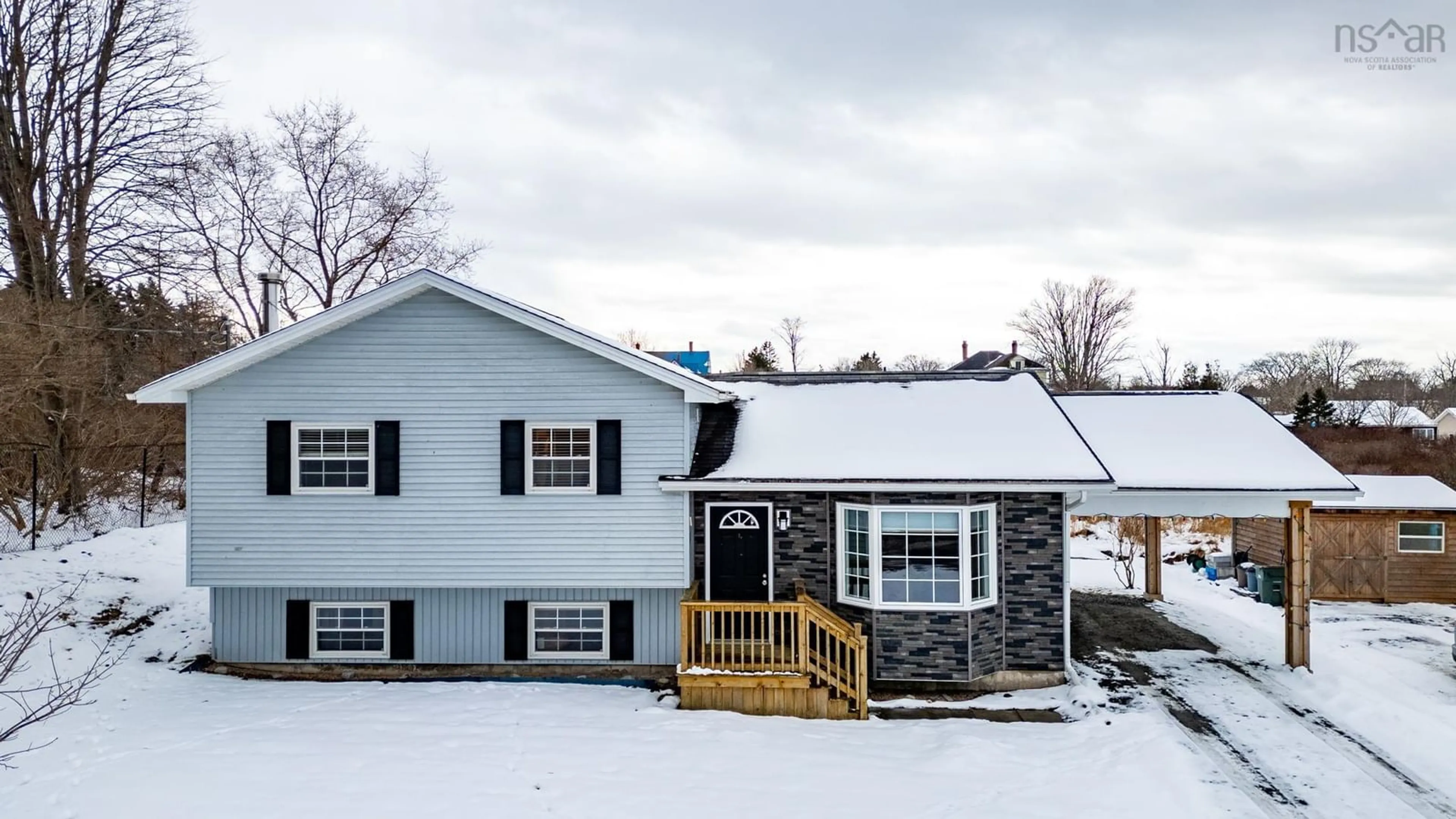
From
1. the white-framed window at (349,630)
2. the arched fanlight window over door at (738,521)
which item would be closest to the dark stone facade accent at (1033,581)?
the arched fanlight window over door at (738,521)

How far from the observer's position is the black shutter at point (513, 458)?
10617 mm

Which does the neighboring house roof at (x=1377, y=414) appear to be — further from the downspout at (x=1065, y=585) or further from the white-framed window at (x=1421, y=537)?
the downspout at (x=1065, y=585)

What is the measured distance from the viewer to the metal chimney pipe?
1242cm

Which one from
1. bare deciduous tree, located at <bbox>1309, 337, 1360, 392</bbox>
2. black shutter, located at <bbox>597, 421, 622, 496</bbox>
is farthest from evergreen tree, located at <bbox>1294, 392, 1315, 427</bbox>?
black shutter, located at <bbox>597, 421, 622, 496</bbox>

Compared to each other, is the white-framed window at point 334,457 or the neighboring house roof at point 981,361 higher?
the neighboring house roof at point 981,361

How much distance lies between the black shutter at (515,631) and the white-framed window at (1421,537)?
61.1 ft

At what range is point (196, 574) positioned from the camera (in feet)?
34.8

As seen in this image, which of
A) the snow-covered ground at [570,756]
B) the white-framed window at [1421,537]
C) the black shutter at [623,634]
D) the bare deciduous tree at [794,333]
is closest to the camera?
the snow-covered ground at [570,756]

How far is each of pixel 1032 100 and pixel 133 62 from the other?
855 inches

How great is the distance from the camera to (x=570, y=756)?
8.02 metres

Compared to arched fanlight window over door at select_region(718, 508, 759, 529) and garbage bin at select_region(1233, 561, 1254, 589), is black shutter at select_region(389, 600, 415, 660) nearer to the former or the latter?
arched fanlight window over door at select_region(718, 508, 759, 529)

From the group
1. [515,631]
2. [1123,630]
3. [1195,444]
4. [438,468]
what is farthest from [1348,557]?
[438,468]

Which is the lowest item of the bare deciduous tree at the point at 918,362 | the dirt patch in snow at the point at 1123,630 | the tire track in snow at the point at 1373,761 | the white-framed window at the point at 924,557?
the dirt patch in snow at the point at 1123,630

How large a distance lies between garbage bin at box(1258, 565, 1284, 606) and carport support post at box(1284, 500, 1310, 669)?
562cm
